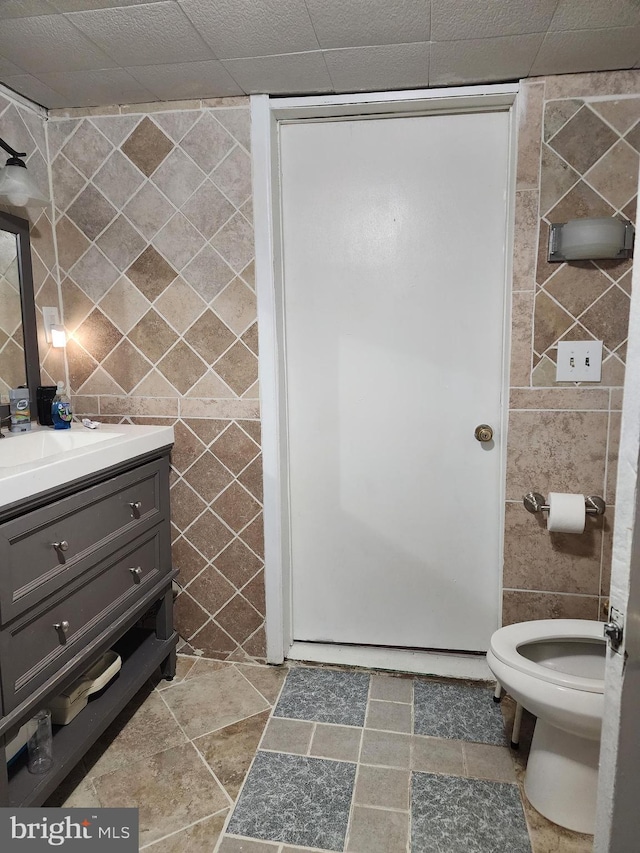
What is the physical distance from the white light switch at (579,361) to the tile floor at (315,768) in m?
1.14

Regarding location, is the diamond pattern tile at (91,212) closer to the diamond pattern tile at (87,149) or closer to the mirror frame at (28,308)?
the diamond pattern tile at (87,149)

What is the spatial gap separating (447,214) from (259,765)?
1.87 metres

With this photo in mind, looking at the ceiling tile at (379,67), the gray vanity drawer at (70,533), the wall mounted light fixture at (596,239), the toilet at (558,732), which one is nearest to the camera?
the gray vanity drawer at (70,533)

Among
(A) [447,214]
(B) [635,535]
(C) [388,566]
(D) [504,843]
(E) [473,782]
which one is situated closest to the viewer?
(B) [635,535]

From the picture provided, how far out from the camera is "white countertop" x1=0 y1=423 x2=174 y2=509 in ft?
4.27

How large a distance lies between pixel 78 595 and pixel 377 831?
99cm

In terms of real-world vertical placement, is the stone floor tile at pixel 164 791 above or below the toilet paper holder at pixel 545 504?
below

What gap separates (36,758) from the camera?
146 cm

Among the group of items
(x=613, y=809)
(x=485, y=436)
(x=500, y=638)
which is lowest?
(x=500, y=638)

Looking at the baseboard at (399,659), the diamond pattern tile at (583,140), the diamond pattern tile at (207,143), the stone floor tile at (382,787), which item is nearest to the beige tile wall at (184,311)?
the diamond pattern tile at (207,143)

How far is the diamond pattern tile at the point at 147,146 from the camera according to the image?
2029 mm

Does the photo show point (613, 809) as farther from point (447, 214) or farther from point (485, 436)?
point (447, 214)

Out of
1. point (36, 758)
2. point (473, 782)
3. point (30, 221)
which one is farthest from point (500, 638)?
point (30, 221)

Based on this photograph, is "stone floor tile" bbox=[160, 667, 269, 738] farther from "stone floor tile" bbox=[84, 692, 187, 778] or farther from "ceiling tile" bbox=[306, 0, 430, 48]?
"ceiling tile" bbox=[306, 0, 430, 48]
